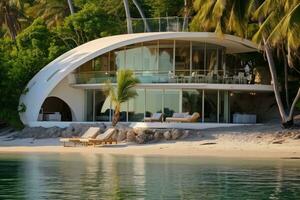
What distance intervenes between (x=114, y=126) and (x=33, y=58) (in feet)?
32.0

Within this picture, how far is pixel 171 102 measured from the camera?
1602 inches

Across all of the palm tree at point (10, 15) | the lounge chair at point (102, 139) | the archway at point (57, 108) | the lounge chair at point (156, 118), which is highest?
the palm tree at point (10, 15)

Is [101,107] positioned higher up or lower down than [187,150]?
higher up

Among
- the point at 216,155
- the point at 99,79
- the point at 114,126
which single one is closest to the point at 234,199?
the point at 216,155

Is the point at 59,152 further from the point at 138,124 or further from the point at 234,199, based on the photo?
the point at 234,199

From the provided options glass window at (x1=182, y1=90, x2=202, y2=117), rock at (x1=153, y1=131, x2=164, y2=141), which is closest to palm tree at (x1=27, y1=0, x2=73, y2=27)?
glass window at (x1=182, y1=90, x2=202, y2=117)

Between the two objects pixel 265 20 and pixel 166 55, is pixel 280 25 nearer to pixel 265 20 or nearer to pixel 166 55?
pixel 265 20

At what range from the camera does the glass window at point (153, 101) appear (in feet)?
134

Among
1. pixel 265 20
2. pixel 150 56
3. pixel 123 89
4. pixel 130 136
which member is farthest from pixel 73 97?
pixel 265 20

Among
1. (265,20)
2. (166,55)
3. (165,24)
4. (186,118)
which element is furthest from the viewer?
(165,24)

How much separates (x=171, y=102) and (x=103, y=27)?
14.8m

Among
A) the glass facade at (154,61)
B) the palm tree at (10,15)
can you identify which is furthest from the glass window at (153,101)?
the palm tree at (10,15)

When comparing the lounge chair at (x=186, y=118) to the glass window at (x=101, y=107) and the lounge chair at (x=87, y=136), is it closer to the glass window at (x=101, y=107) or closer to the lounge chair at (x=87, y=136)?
the lounge chair at (x=87, y=136)

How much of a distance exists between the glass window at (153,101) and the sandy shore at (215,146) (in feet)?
13.7
